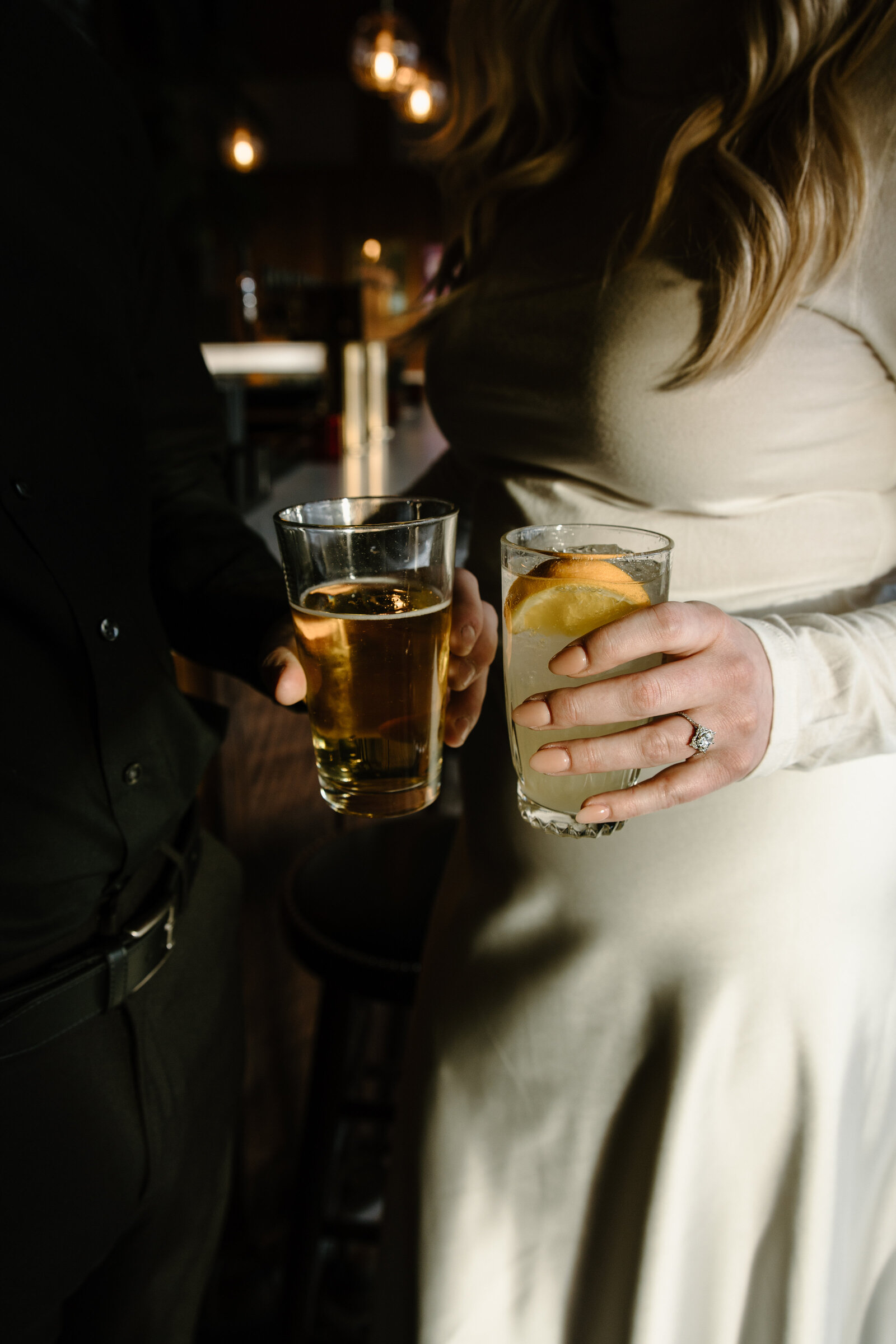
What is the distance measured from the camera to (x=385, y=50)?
5090 mm

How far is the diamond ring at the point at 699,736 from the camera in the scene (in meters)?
0.65

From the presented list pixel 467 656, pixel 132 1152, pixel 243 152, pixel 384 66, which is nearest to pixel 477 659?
pixel 467 656

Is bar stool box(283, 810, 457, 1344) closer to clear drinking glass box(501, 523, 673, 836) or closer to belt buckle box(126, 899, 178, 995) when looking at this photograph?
belt buckle box(126, 899, 178, 995)

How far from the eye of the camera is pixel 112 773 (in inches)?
33.8

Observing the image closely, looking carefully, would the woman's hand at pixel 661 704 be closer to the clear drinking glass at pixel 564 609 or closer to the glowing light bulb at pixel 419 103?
the clear drinking glass at pixel 564 609

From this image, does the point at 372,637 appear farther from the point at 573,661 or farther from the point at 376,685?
the point at 573,661

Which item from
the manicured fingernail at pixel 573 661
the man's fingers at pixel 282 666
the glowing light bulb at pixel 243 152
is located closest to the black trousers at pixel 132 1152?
the man's fingers at pixel 282 666

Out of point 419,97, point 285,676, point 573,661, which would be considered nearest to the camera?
point 573,661

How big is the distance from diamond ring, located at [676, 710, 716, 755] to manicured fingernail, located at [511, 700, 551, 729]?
0.33ft

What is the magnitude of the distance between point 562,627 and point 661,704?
0.09 meters

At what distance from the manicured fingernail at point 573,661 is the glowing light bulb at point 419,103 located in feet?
20.8

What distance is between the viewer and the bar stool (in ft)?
4.09

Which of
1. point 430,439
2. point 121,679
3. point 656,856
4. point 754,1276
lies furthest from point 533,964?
point 430,439

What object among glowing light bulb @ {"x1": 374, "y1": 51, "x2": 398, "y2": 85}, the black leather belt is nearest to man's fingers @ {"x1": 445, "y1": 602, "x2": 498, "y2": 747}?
the black leather belt
